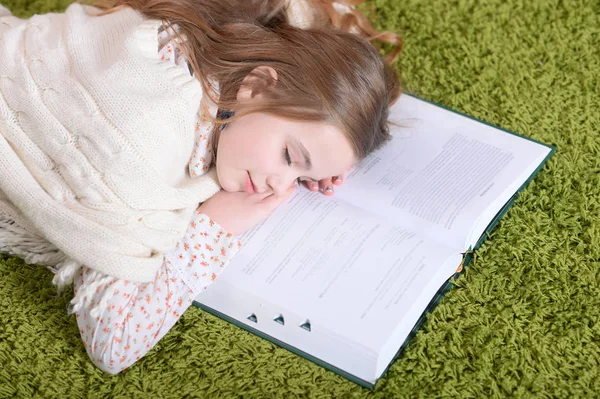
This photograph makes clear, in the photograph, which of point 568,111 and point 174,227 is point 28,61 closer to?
point 174,227

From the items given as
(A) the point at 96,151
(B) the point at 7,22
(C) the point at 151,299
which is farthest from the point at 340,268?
(B) the point at 7,22

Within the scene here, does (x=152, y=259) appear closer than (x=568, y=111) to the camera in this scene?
Yes

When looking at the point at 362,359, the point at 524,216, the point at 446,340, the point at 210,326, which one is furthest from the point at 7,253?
the point at 524,216

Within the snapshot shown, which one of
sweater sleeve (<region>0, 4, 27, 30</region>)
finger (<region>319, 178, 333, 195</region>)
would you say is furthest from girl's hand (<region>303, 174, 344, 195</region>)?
sweater sleeve (<region>0, 4, 27, 30</region>)

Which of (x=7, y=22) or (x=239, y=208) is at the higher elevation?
(x=7, y=22)

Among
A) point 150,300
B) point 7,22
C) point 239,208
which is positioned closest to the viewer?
point 150,300

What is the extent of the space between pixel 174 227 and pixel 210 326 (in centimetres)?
A: 16

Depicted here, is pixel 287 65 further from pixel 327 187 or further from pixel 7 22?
pixel 7 22

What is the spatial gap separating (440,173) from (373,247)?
0.22m

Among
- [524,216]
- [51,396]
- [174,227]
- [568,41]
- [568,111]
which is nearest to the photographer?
[51,396]

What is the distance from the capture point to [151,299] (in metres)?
1.08

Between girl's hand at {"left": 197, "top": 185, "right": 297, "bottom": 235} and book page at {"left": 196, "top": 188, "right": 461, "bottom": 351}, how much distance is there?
0.6 inches

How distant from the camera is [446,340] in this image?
3.58 feet

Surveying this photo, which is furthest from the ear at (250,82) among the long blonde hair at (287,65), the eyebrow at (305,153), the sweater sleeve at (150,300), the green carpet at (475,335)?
the green carpet at (475,335)
